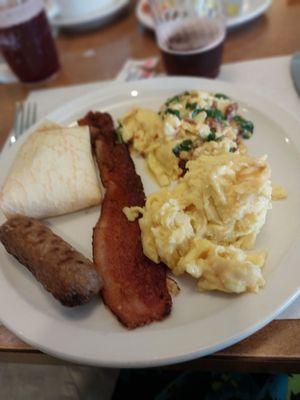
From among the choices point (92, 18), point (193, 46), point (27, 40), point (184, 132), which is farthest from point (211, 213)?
point (92, 18)

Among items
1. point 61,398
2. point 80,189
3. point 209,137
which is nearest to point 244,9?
point 209,137

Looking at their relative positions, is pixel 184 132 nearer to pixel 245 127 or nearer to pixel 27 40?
pixel 245 127

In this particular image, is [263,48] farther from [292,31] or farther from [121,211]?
[121,211]

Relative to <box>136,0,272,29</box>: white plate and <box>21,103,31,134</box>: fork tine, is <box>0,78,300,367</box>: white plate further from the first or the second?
<box>136,0,272,29</box>: white plate

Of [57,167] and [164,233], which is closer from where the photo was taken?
[164,233]

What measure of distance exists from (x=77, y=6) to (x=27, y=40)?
49cm

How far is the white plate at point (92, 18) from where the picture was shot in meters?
2.23

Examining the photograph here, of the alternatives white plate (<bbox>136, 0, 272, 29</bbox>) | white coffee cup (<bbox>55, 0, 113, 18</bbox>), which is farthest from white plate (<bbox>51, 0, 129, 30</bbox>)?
white plate (<bbox>136, 0, 272, 29</bbox>)

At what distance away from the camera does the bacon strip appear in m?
0.94

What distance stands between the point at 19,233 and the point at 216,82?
3.03 feet

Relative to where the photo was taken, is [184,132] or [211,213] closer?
[211,213]

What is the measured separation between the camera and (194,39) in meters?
1.67

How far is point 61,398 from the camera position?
1244 mm

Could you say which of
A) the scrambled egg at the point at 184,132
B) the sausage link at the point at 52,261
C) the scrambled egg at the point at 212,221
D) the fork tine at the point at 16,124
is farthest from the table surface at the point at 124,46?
the scrambled egg at the point at 212,221
